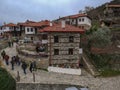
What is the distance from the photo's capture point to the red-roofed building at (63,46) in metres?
45.4

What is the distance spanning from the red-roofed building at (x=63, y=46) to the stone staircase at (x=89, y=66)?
5.00 ft

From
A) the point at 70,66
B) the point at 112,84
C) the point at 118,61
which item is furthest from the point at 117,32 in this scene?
the point at 112,84

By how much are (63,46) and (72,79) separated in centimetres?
699

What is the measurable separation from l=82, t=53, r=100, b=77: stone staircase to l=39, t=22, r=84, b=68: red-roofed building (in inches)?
59.9

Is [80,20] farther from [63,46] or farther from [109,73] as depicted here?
[109,73]

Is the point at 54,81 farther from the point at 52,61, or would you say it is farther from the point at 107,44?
the point at 107,44

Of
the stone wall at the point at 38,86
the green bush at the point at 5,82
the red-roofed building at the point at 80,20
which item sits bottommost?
the stone wall at the point at 38,86

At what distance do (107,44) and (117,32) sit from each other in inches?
318

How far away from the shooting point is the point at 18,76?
3731cm

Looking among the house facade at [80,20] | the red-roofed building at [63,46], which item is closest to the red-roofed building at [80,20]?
the house facade at [80,20]

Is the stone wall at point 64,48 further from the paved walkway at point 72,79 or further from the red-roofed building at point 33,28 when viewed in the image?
the red-roofed building at point 33,28

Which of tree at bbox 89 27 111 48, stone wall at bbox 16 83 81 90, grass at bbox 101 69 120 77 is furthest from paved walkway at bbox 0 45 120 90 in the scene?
tree at bbox 89 27 111 48

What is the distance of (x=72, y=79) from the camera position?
40062 mm

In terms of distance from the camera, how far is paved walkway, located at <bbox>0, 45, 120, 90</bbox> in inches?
1481
